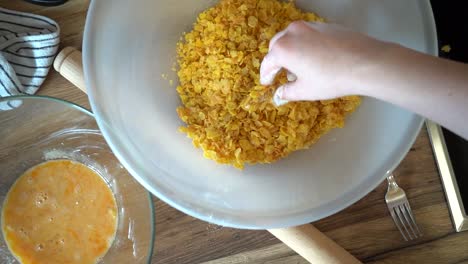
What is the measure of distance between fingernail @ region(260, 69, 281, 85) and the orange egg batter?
0.37 meters

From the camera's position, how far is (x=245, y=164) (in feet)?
3.03

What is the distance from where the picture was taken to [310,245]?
919 millimetres

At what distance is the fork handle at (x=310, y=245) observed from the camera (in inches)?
36.2

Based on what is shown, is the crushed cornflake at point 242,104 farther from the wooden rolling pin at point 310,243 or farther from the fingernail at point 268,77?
the wooden rolling pin at point 310,243

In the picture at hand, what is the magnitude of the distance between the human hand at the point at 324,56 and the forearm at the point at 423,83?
0.05 feet

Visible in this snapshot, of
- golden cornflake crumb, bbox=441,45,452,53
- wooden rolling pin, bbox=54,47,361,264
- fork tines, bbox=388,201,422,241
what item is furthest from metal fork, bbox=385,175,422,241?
golden cornflake crumb, bbox=441,45,452,53

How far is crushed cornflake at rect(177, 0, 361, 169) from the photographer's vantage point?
2.90 feet

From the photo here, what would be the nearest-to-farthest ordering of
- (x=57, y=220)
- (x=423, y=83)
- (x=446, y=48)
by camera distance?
1. (x=423, y=83)
2. (x=57, y=220)
3. (x=446, y=48)

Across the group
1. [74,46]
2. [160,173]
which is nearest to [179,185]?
[160,173]

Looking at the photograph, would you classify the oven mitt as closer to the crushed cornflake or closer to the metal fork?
the crushed cornflake

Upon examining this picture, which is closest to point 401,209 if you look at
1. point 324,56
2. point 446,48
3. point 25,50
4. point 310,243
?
point 310,243

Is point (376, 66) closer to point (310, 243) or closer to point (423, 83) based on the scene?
point (423, 83)

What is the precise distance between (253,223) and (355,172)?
0.68 feet

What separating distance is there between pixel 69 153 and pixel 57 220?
14 cm
